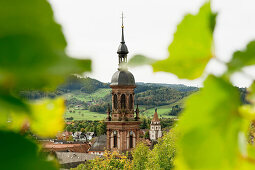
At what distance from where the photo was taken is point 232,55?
186 mm

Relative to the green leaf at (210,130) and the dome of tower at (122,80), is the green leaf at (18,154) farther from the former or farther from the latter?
the dome of tower at (122,80)

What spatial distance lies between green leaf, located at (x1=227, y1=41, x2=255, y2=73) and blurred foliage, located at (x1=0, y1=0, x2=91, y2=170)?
0.08 m

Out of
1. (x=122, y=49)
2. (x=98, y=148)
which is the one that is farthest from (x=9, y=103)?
(x=98, y=148)

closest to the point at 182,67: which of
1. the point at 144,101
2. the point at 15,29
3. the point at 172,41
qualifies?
the point at 172,41

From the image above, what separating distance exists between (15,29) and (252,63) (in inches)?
5.2

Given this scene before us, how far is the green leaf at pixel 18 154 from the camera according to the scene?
0.47ft

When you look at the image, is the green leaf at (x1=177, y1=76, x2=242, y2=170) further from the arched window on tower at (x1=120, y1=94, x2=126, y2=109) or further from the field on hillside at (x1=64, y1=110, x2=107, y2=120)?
the field on hillside at (x1=64, y1=110, x2=107, y2=120)

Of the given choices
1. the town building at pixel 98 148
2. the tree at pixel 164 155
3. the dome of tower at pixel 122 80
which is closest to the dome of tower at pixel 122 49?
the dome of tower at pixel 122 80

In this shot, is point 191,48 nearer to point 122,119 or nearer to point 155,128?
point 122,119

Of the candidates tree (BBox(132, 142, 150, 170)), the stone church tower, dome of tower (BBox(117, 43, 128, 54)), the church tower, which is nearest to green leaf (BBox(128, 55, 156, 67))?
tree (BBox(132, 142, 150, 170))

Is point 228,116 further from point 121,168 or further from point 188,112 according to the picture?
point 121,168

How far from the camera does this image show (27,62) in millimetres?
133

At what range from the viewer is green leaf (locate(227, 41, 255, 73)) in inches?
7.0

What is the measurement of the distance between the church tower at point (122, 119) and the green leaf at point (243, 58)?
13.1 metres
